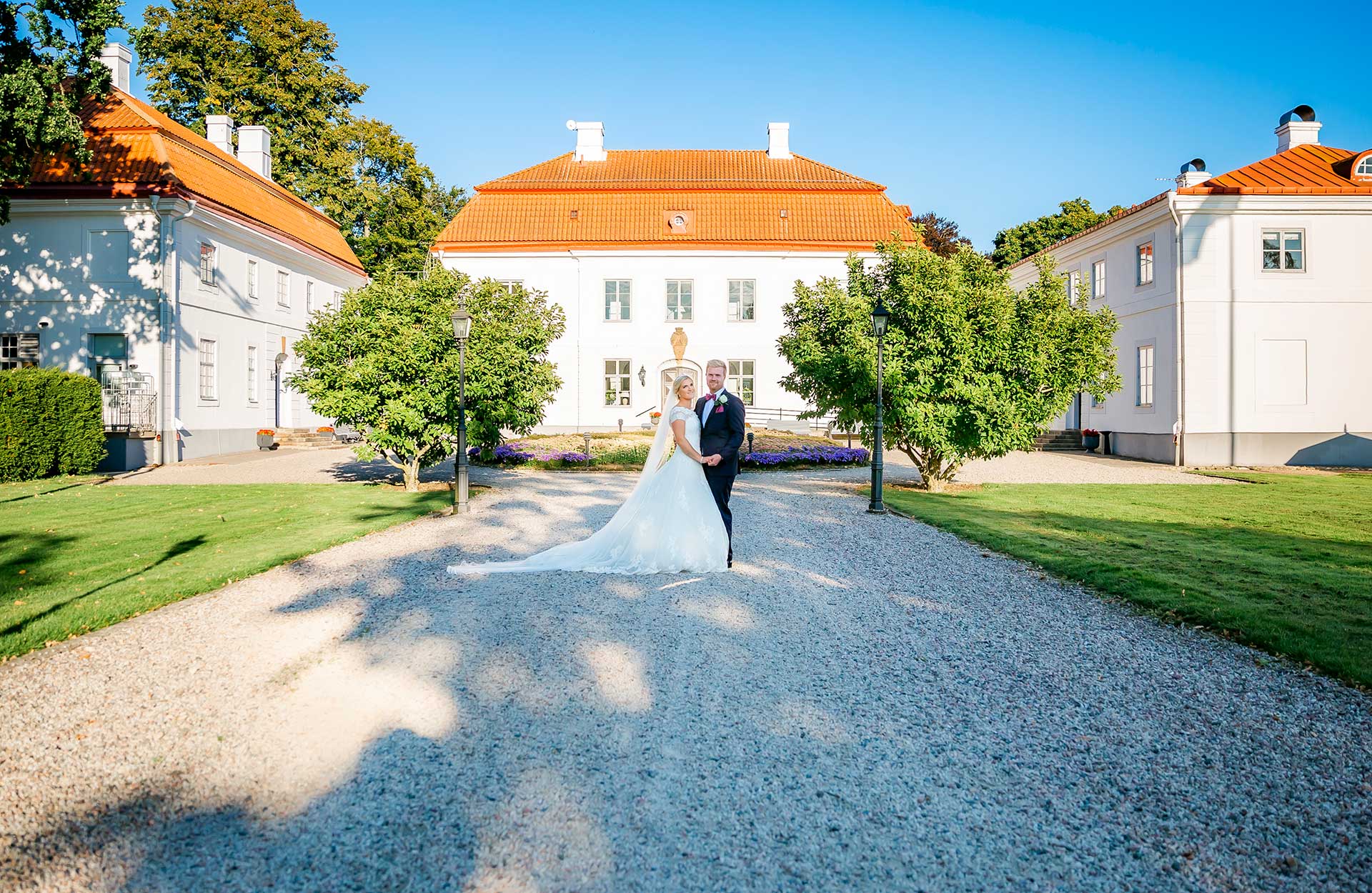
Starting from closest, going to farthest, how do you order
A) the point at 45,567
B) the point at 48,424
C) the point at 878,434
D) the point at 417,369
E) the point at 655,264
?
the point at 45,567
the point at 878,434
the point at 417,369
the point at 48,424
the point at 655,264

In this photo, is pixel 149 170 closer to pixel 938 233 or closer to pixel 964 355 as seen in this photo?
pixel 964 355

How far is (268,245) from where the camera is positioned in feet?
88.7

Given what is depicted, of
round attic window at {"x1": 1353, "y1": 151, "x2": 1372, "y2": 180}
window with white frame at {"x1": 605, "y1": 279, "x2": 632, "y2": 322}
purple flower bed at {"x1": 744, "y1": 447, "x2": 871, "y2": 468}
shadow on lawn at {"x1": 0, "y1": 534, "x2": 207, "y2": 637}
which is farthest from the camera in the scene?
window with white frame at {"x1": 605, "y1": 279, "x2": 632, "y2": 322}

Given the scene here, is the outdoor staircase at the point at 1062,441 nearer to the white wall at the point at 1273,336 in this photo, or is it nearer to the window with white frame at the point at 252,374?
the white wall at the point at 1273,336

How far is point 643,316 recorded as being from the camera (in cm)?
3300

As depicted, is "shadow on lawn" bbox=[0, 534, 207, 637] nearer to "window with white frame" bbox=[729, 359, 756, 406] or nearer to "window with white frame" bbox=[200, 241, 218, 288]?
"window with white frame" bbox=[200, 241, 218, 288]

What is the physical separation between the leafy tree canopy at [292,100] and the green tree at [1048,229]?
3221 cm

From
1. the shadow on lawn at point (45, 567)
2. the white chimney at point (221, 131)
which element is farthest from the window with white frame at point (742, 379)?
the shadow on lawn at point (45, 567)

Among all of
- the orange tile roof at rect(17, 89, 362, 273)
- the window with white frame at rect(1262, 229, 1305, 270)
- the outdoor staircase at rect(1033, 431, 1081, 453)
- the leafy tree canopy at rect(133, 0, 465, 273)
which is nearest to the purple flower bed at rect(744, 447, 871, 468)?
the outdoor staircase at rect(1033, 431, 1081, 453)

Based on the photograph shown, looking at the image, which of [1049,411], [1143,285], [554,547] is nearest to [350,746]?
[554,547]

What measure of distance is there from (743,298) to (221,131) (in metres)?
20.6

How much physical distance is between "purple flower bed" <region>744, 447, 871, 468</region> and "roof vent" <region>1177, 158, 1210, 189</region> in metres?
13.6

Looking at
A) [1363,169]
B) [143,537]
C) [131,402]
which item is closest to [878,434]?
[143,537]

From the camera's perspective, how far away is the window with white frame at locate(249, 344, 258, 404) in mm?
26203
